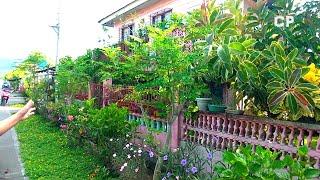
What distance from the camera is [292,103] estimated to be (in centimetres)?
438

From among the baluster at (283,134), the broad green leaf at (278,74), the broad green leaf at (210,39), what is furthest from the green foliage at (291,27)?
the baluster at (283,134)

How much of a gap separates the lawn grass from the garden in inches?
3.7

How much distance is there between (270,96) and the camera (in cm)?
453

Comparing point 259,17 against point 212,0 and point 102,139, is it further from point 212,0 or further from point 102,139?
point 102,139

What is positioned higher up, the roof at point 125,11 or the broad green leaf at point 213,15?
the roof at point 125,11

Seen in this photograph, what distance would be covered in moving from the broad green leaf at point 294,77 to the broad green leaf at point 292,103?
0.50 feet

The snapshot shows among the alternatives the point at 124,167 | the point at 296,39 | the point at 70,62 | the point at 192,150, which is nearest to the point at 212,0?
the point at 296,39

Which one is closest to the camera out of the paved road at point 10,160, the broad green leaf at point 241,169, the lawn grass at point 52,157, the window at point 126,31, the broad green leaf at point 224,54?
the broad green leaf at point 241,169

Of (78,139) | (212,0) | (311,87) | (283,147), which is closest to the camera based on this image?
(311,87)

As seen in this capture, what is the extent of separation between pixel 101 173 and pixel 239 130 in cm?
313

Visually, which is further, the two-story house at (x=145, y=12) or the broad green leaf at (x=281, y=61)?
the two-story house at (x=145, y=12)

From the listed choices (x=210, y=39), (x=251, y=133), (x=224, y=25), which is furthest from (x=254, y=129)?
(x=224, y=25)

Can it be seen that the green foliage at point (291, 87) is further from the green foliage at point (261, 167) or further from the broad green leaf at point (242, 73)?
the green foliage at point (261, 167)

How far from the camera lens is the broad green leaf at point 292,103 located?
438 cm
